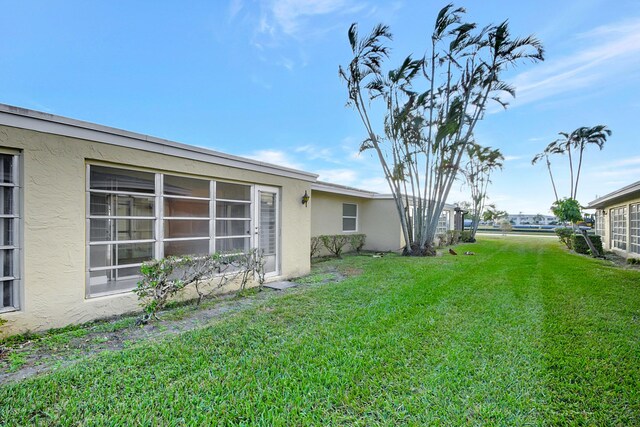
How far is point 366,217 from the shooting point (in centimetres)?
1581

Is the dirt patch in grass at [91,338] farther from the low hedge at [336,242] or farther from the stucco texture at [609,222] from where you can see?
the stucco texture at [609,222]

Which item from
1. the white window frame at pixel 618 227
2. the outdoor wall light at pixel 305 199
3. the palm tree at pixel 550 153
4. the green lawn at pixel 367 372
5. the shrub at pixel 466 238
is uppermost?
the palm tree at pixel 550 153

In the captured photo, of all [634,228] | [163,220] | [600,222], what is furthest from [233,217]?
[600,222]

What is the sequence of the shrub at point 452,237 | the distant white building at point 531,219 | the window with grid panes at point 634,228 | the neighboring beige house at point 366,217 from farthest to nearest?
the distant white building at point 531,219 → the shrub at point 452,237 → the neighboring beige house at point 366,217 → the window with grid panes at point 634,228

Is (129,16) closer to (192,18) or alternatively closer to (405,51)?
(192,18)

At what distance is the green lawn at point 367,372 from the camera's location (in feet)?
8.02

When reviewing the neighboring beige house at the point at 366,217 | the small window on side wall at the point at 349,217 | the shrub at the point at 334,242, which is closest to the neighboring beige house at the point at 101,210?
the shrub at the point at 334,242

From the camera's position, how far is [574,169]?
60.2 ft

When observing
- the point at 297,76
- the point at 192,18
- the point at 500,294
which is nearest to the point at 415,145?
the point at 297,76

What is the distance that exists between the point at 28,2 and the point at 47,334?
7.25 meters

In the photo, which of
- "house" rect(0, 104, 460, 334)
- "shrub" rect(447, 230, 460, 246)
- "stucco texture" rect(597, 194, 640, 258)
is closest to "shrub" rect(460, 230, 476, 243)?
"shrub" rect(447, 230, 460, 246)

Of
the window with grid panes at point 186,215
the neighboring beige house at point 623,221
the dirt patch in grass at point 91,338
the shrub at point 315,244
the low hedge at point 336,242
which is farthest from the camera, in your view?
the neighboring beige house at point 623,221

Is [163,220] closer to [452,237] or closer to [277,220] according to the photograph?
[277,220]

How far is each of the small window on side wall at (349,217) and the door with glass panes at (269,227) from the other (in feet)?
22.6
